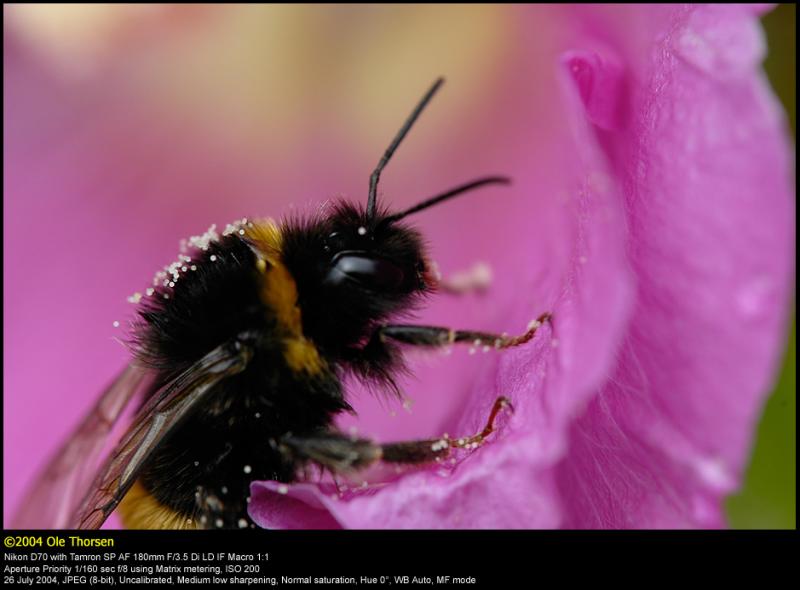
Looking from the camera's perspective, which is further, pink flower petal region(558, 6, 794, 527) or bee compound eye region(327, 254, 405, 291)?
bee compound eye region(327, 254, 405, 291)

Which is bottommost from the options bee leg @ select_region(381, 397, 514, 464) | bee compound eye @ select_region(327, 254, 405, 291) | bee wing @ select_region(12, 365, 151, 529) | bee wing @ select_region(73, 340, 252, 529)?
bee leg @ select_region(381, 397, 514, 464)

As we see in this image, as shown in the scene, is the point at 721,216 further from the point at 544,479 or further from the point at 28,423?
the point at 28,423

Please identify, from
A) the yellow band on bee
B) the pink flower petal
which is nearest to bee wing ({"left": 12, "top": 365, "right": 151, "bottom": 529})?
the yellow band on bee

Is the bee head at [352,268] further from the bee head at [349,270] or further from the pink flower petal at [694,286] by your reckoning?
the pink flower petal at [694,286]

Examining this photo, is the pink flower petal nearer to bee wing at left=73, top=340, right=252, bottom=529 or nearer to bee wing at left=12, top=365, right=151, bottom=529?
bee wing at left=73, top=340, right=252, bottom=529

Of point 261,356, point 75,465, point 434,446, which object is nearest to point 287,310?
point 261,356

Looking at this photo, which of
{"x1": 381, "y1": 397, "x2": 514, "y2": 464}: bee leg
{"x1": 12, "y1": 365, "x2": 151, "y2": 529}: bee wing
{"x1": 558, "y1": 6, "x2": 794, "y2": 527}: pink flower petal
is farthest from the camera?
{"x1": 12, "y1": 365, "x2": 151, "y2": 529}: bee wing

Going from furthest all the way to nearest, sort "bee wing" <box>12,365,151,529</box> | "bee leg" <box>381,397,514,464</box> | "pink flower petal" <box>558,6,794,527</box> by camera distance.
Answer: "bee wing" <box>12,365,151,529</box>
"bee leg" <box>381,397,514,464</box>
"pink flower petal" <box>558,6,794,527</box>
